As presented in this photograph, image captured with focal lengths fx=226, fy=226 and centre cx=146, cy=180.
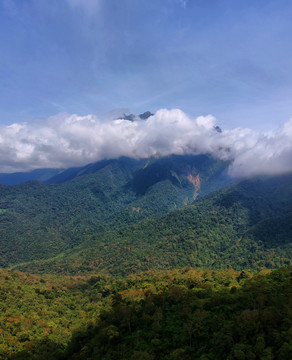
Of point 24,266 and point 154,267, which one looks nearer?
point 154,267

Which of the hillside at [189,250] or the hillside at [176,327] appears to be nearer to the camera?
the hillside at [176,327]

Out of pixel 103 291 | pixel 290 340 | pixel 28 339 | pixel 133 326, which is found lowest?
pixel 103 291

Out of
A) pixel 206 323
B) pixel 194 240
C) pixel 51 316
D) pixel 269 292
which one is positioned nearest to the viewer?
pixel 206 323

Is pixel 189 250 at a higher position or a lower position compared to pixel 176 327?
lower

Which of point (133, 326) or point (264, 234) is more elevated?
point (133, 326)

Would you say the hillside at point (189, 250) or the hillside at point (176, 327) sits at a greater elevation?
the hillside at point (176, 327)

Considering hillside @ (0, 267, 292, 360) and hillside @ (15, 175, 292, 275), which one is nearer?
hillside @ (0, 267, 292, 360)

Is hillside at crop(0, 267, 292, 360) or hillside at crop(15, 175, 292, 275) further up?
hillside at crop(0, 267, 292, 360)

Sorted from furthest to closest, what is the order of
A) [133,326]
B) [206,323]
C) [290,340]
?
1. [133,326]
2. [206,323]
3. [290,340]

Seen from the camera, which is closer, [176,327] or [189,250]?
[176,327]

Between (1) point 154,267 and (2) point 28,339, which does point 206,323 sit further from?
(1) point 154,267

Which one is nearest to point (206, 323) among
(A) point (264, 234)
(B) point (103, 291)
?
(B) point (103, 291)
